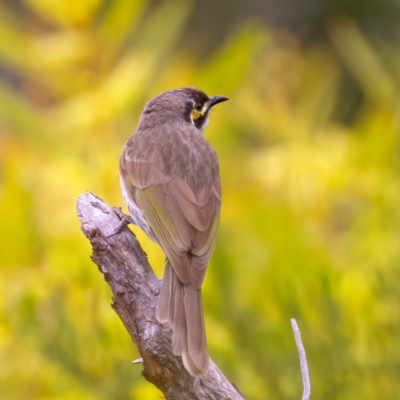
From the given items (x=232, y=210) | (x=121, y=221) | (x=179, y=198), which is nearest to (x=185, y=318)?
(x=121, y=221)

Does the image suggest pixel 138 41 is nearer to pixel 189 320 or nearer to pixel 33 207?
pixel 33 207

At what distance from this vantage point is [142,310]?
338 centimetres

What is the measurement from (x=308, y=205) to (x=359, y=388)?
1.51m

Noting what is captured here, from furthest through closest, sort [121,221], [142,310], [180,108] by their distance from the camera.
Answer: [180,108] → [121,221] → [142,310]

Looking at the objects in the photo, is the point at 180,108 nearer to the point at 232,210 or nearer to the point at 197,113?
the point at 197,113

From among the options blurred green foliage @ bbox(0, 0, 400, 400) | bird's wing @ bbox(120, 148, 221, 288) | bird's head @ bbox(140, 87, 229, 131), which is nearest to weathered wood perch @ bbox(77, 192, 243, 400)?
bird's wing @ bbox(120, 148, 221, 288)

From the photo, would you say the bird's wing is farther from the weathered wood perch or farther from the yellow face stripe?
the yellow face stripe

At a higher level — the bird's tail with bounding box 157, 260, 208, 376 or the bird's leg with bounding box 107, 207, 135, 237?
the bird's leg with bounding box 107, 207, 135, 237

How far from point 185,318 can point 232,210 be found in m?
3.06

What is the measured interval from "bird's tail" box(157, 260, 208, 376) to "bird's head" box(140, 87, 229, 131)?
1.25 meters

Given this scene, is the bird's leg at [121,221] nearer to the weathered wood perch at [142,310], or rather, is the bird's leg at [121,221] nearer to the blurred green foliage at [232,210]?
the weathered wood perch at [142,310]

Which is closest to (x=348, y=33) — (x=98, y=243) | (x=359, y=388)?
(x=359, y=388)

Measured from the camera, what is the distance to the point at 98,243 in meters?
3.47

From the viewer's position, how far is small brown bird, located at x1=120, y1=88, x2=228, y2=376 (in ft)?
11.0
